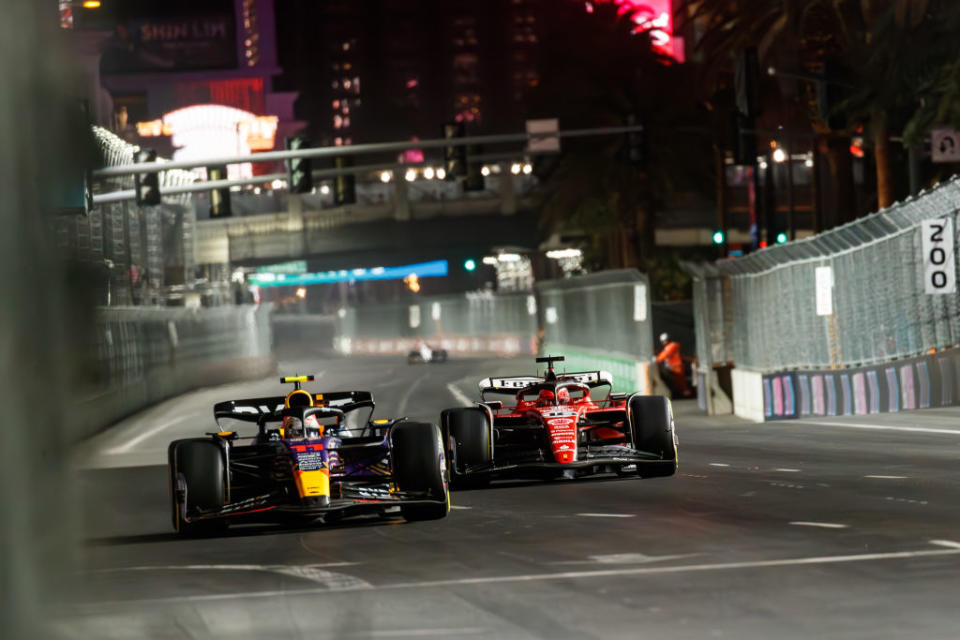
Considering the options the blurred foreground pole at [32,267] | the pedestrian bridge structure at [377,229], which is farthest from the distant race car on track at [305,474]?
the pedestrian bridge structure at [377,229]

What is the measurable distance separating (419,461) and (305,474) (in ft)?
3.28

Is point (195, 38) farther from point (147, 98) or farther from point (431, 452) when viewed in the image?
point (431, 452)

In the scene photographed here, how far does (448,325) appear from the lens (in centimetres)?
10575

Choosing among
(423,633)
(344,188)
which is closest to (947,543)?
(423,633)

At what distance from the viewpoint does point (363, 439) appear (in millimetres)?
14055

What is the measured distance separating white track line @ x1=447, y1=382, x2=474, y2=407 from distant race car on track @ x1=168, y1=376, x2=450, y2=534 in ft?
87.0

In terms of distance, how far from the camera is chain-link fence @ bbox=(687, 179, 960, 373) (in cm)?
2694

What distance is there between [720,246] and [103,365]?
168ft

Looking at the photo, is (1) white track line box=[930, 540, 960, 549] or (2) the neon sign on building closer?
(1) white track line box=[930, 540, 960, 549]

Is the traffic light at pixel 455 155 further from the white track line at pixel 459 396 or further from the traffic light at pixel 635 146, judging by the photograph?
the white track line at pixel 459 396

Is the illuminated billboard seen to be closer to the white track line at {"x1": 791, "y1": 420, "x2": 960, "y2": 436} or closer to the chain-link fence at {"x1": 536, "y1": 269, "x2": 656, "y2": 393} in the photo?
the chain-link fence at {"x1": 536, "y1": 269, "x2": 656, "y2": 393}

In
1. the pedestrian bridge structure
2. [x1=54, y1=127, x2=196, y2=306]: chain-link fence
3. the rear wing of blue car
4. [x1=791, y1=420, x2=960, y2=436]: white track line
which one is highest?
the pedestrian bridge structure

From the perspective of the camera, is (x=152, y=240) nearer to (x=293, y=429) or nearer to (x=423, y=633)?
(x=293, y=429)

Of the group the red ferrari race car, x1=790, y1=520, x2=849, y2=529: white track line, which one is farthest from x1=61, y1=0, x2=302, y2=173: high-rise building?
x1=790, y1=520, x2=849, y2=529: white track line
